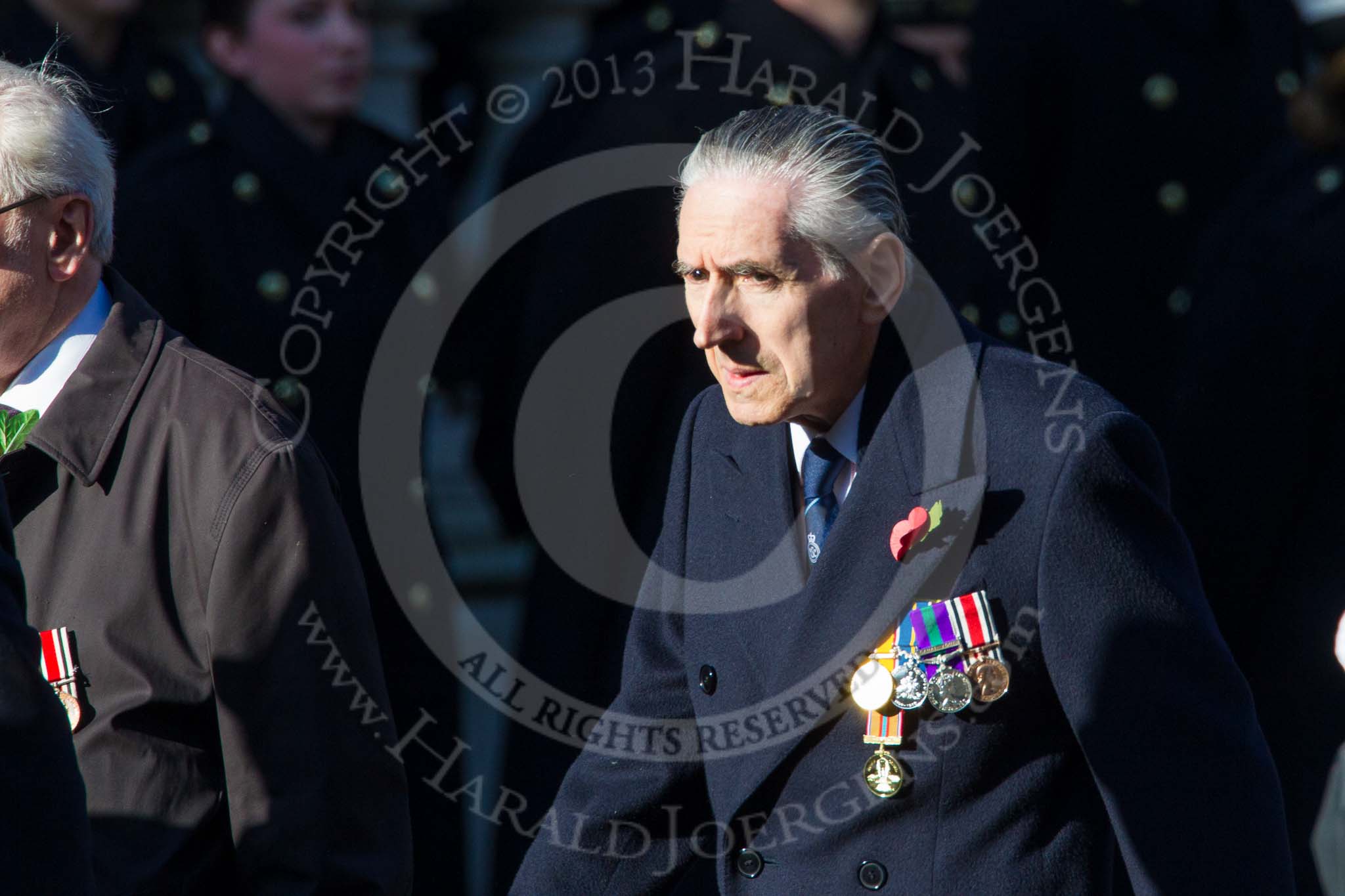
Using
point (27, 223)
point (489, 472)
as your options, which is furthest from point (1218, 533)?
point (27, 223)

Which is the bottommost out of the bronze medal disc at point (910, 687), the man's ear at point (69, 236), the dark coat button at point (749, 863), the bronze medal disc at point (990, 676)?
the dark coat button at point (749, 863)

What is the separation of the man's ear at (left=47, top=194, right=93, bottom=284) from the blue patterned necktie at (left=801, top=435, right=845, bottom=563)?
0.99 metres

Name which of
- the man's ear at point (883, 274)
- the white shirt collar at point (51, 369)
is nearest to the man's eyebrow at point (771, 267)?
the man's ear at point (883, 274)

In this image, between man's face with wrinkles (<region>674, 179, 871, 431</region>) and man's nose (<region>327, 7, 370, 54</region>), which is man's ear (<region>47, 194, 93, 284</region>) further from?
man's nose (<region>327, 7, 370, 54</region>)

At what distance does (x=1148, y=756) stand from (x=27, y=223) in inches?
60.5

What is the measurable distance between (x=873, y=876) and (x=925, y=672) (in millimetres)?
258

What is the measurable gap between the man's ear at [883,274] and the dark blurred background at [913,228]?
111 centimetres

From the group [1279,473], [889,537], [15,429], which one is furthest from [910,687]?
[1279,473]

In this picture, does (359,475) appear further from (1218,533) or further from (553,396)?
(1218,533)

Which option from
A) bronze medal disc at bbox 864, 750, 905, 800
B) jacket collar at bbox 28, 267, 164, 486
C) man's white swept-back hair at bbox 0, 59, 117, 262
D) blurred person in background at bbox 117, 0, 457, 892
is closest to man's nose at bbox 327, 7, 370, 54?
blurred person in background at bbox 117, 0, 457, 892

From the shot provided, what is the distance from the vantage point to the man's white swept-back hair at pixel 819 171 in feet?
8.01

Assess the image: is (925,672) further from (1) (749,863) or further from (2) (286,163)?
(2) (286,163)

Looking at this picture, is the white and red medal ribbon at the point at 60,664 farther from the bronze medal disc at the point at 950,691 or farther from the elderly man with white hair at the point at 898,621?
the bronze medal disc at the point at 950,691

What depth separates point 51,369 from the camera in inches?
103
